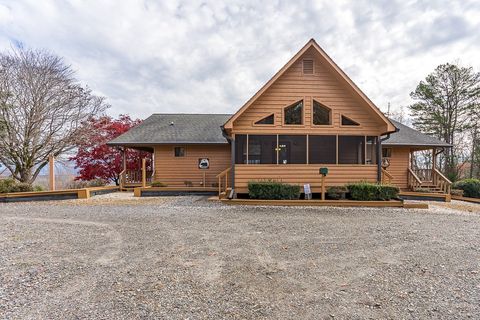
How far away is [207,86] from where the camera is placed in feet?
55.8

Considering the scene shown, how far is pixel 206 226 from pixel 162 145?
863 centimetres

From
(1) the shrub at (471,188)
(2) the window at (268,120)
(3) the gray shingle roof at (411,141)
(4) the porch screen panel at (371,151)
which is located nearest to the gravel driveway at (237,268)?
(4) the porch screen panel at (371,151)

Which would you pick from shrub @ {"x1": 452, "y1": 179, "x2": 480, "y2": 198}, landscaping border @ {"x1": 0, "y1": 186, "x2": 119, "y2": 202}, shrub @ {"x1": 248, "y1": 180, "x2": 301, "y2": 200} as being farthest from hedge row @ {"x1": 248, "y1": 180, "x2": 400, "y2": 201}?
landscaping border @ {"x1": 0, "y1": 186, "x2": 119, "y2": 202}

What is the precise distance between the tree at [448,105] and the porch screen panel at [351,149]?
12.9 meters

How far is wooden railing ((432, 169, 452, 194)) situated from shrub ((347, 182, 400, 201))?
5158 mm

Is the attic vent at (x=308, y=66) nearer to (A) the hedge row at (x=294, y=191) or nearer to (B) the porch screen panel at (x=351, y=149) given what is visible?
(B) the porch screen panel at (x=351, y=149)

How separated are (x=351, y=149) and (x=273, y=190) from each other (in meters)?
4.00

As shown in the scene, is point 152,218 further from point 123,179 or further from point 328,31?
point 328,31

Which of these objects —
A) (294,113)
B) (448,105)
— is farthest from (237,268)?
(448,105)

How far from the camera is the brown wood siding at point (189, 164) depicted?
45.5 feet

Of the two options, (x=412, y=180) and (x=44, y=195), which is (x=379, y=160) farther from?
(x=44, y=195)

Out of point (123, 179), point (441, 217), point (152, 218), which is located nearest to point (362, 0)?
point (441, 217)

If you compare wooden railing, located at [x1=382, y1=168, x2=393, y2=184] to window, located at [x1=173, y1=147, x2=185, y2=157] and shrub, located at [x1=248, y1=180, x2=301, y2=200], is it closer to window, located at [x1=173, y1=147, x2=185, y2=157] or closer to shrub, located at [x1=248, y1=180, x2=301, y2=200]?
shrub, located at [x1=248, y1=180, x2=301, y2=200]

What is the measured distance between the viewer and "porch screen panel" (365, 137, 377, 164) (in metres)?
10.5
